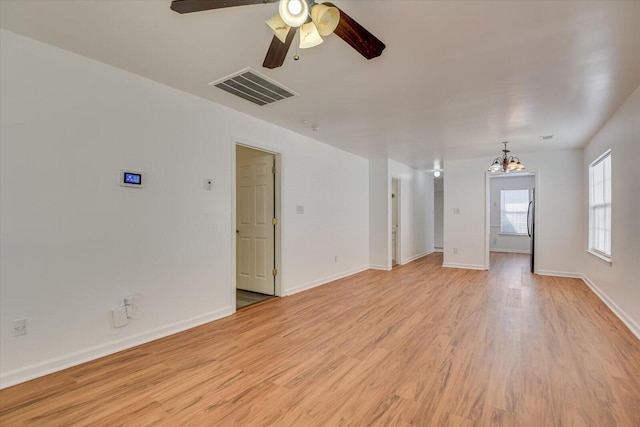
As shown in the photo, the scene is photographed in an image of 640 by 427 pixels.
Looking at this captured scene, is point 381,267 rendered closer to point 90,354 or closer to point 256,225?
point 256,225

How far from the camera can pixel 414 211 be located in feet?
26.2

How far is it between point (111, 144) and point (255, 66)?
1.42 metres

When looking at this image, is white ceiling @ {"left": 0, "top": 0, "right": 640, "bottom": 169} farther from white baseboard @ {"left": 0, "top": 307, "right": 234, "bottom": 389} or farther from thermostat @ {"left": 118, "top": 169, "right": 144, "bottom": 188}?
white baseboard @ {"left": 0, "top": 307, "right": 234, "bottom": 389}

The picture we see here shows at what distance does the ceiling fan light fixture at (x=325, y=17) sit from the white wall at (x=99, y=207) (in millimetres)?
2078

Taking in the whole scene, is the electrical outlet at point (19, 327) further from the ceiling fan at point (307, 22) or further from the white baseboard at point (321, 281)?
the white baseboard at point (321, 281)

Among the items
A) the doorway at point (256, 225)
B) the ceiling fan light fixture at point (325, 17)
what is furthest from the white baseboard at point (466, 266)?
the ceiling fan light fixture at point (325, 17)

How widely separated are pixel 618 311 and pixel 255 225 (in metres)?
4.70

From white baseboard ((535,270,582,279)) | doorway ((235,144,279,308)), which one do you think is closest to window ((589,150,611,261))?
white baseboard ((535,270,582,279))

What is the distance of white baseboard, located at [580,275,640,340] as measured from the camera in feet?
9.71

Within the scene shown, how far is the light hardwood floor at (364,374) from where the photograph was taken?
1.80 m

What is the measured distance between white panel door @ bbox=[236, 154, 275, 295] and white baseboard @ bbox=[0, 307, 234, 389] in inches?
50.9

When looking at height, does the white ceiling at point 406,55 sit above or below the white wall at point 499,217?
above

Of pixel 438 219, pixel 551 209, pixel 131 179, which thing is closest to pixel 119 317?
pixel 131 179

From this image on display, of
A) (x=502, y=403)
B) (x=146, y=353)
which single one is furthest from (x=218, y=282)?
(x=502, y=403)
